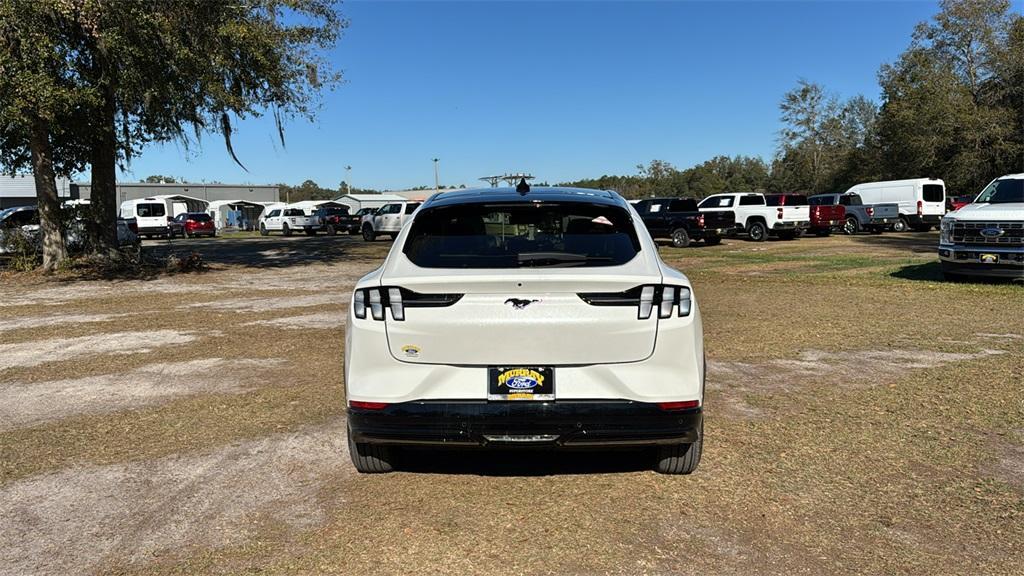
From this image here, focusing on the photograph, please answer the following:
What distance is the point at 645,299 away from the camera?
134 inches

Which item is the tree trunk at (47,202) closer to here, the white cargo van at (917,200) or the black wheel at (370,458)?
the black wheel at (370,458)

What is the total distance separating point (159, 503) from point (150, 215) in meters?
42.2

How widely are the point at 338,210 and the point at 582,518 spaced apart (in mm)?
38753

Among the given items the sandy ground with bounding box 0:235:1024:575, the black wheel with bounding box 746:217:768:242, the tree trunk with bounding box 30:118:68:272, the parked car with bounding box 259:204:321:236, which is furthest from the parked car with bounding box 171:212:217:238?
the sandy ground with bounding box 0:235:1024:575

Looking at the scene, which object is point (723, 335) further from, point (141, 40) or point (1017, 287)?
point (141, 40)

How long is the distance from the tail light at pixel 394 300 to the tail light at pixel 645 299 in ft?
2.24

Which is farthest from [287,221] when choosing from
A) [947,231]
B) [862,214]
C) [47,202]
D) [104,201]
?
[947,231]

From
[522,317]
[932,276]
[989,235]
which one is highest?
[989,235]

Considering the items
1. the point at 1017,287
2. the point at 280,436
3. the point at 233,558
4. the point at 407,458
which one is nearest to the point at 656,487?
the point at 407,458

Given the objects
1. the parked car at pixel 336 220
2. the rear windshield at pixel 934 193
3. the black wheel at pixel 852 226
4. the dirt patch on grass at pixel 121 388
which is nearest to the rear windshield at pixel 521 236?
the dirt patch on grass at pixel 121 388

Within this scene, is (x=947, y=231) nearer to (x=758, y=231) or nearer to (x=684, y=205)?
(x=684, y=205)

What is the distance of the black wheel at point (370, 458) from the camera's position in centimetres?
389

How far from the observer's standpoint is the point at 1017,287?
37.3 ft

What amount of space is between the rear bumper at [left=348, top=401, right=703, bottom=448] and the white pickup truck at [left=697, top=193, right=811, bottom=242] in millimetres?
23360
